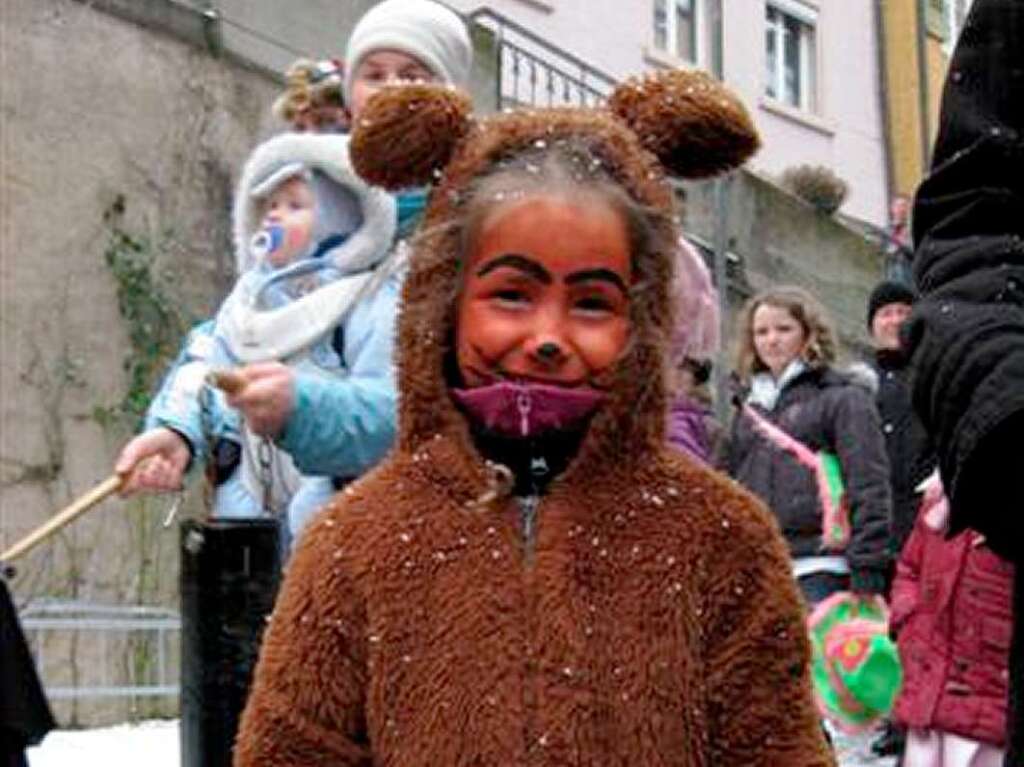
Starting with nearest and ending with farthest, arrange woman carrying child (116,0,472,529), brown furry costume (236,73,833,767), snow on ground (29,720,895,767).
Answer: brown furry costume (236,73,833,767), woman carrying child (116,0,472,529), snow on ground (29,720,895,767)

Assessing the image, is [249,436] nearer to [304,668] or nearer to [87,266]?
[304,668]

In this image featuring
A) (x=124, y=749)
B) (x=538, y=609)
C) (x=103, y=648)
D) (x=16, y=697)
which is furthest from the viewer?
(x=103, y=648)

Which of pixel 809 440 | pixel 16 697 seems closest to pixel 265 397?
pixel 16 697

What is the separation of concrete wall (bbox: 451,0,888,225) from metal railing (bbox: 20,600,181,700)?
24.4 feet

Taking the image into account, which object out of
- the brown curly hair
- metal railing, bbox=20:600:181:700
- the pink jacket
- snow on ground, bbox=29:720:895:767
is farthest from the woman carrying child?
metal railing, bbox=20:600:181:700

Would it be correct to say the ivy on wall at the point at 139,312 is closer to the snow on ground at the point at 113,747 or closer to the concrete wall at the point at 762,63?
the snow on ground at the point at 113,747

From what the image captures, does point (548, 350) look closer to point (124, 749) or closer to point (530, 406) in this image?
point (530, 406)

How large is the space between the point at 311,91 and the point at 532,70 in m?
11.3

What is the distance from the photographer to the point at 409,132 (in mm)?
2594

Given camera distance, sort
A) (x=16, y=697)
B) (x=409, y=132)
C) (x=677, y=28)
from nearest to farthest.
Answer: (x=409, y=132) → (x=16, y=697) → (x=677, y=28)

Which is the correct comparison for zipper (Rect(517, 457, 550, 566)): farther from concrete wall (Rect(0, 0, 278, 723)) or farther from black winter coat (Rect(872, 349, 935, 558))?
concrete wall (Rect(0, 0, 278, 723))

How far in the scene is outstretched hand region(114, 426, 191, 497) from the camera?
10.8ft

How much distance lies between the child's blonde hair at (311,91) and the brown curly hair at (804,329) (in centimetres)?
382

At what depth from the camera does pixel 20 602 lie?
989cm
